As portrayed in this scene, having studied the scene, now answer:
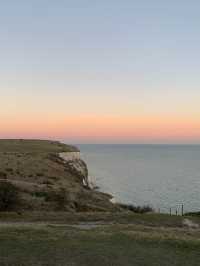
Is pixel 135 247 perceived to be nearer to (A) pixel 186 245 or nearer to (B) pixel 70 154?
(A) pixel 186 245

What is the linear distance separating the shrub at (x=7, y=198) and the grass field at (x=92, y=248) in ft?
45.5

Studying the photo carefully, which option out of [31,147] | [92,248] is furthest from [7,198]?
[31,147]

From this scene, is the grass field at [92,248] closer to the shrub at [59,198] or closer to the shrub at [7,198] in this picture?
the shrub at [7,198]

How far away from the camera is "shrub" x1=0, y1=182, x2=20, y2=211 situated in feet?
108

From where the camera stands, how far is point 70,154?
105812 mm

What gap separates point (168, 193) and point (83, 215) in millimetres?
53322

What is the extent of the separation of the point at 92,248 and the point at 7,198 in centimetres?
1889

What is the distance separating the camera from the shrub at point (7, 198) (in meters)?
32.8

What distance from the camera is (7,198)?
33.9 meters

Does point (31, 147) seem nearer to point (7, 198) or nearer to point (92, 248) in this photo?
point (7, 198)

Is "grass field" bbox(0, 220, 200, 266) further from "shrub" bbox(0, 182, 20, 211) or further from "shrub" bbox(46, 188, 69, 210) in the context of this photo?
"shrub" bbox(46, 188, 69, 210)

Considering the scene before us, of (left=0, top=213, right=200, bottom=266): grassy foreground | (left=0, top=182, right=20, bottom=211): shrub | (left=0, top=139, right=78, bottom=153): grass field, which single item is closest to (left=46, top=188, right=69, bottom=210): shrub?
(left=0, top=182, right=20, bottom=211): shrub

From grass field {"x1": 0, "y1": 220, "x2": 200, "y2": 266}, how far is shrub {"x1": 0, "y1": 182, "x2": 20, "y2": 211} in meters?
13.9

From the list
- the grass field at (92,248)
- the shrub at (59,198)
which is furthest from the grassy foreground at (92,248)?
the shrub at (59,198)
